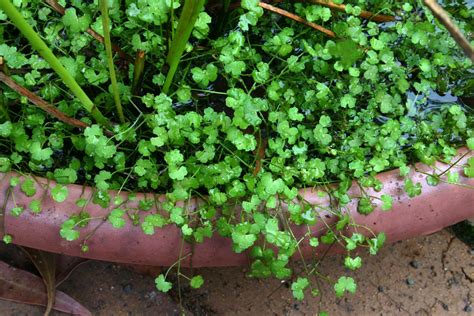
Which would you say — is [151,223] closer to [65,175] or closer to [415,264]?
[65,175]

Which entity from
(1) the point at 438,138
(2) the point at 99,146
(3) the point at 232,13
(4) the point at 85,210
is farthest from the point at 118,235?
(1) the point at 438,138

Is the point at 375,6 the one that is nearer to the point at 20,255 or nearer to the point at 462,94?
the point at 462,94

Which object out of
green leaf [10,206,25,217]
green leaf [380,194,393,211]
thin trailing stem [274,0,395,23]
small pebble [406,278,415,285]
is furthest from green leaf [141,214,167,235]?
small pebble [406,278,415,285]

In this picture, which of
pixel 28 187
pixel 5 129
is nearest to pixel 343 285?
pixel 28 187

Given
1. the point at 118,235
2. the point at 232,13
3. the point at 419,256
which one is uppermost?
the point at 232,13

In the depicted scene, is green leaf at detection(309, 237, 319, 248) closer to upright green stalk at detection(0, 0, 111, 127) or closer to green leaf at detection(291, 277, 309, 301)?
green leaf at detection(291, 277, 309, 301)

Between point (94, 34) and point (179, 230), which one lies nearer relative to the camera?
point (179, 230)
